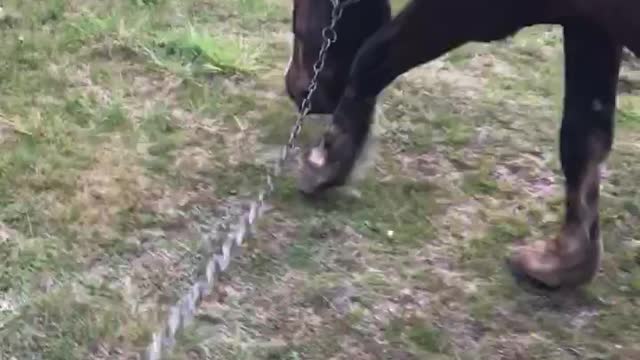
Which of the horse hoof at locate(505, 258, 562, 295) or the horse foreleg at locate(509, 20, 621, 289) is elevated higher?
the horse foreleg at locate(509, 20, 621, 289)

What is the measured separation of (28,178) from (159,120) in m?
0.43

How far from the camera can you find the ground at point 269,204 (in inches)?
90.0

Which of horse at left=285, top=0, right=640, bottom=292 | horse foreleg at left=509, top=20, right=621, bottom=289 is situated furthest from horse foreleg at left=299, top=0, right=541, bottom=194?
horse foreleg at left=509, top=20, right=621, bottom=289

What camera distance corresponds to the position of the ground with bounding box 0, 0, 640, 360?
2285 mm

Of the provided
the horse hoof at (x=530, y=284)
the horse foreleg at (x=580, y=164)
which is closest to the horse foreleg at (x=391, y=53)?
the horse foreleg at (x=580, y=164)

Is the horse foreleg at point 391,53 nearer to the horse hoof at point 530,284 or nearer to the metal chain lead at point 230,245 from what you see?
the metal chain lead at point 230,245

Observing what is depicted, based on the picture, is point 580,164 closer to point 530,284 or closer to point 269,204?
point 530,284

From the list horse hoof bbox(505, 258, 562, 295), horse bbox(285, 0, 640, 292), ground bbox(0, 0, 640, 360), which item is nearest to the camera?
horse bbox(285, 0, 640, 292)

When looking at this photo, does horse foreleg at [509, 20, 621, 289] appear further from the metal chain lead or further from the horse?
the metal chain lead

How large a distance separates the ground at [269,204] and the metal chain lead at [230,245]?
0.03 metres

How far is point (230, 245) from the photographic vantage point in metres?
2.36

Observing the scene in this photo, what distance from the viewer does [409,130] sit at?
3.05 meters

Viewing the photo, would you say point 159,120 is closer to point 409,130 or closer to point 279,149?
point 279,149

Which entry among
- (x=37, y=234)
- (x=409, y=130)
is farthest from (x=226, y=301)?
(x=409, y=130)
